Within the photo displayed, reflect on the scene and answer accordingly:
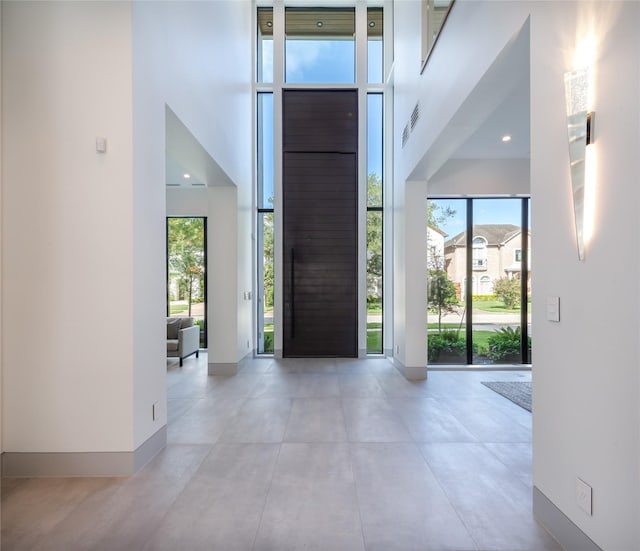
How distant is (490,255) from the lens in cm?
623

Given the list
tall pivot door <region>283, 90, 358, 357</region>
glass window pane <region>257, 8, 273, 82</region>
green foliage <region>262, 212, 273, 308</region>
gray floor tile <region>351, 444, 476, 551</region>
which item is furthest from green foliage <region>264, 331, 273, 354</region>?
glass window pane <region>257, 8, 273, 82</region>

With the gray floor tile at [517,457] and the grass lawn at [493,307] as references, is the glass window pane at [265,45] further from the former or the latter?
the gray floor tile at [517,457]

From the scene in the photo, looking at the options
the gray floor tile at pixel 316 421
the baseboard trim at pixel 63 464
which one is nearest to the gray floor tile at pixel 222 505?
the gray floor tile at pixel 316 421

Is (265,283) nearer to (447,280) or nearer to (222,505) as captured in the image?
(447,280)

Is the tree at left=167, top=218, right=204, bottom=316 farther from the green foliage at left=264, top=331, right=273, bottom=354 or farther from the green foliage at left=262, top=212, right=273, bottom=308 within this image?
the green foliage at left=264, top=331, right=273, bottom=354

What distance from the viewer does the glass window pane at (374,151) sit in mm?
7082

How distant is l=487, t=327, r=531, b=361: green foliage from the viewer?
20.3ft

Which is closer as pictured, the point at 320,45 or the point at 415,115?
the point at 415,115

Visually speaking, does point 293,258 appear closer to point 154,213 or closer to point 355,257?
point 355,257

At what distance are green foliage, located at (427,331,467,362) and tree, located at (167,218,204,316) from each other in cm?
475

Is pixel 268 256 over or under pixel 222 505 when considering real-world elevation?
over

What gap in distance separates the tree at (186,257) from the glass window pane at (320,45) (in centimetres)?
362

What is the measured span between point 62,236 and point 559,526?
3379 millimetres

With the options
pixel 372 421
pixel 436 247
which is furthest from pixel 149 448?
pixel 436 247
